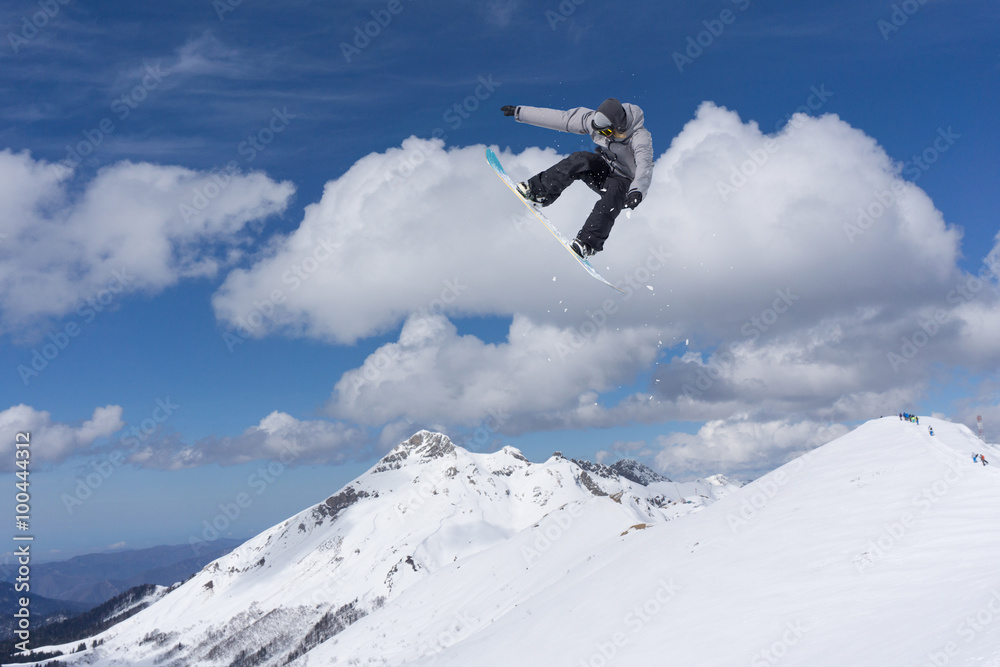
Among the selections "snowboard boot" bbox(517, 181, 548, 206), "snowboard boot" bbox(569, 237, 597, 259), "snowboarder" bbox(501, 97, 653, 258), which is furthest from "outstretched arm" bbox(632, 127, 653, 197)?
"snowboard boot" bbox(517, 181, 548, 206)

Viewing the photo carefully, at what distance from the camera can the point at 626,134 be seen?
35.3 feet

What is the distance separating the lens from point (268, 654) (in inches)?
7776

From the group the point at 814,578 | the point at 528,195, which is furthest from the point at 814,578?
the point at 528,195

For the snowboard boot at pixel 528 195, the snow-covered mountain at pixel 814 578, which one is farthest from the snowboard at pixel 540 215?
the snow-covered mountain at pixel 814 578

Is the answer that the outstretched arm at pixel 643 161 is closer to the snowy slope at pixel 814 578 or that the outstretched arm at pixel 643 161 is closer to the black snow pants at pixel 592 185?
the black snow pants at pixel 592 185

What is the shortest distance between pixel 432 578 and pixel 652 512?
389 ft

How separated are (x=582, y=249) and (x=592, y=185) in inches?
87.8

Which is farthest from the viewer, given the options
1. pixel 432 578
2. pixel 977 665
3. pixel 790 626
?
pixel 432 578

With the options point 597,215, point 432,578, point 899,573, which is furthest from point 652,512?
point 597,215

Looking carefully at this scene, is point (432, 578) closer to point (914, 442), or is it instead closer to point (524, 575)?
point (524, 575)

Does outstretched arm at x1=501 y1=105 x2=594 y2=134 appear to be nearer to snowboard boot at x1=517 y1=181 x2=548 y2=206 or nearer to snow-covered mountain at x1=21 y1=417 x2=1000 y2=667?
snowboard boot at x1=517 y1=181 x2=548 y2=206

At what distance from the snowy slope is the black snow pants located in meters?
10.8

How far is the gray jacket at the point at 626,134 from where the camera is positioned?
10703 mm

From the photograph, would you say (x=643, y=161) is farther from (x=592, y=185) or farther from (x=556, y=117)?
(x=592, y=185)
